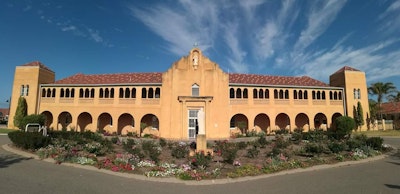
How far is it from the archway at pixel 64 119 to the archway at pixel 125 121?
6.47 metres

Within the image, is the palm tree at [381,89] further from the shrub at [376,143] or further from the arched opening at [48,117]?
the arched opening at [48,117]

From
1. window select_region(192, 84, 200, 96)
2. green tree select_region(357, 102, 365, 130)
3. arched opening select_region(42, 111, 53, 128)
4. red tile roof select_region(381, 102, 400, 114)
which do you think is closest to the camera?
window select_region(192, 84, 200, 96)

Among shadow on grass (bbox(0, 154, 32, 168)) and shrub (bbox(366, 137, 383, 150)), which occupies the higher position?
shrub (bbox(366, 137, 383, 150))

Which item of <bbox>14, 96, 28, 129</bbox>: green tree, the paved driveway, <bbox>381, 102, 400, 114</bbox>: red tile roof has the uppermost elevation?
<bbox>381, 102, 400, 114</bbox>: red tile roof

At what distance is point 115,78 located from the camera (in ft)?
103

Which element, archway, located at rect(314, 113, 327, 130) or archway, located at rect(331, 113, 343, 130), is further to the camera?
archway, located at rect(314, 113, 327, 130)

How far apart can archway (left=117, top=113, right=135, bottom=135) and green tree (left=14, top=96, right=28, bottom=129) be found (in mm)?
10970

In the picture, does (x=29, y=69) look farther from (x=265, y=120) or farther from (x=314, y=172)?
(x=314, y=172)

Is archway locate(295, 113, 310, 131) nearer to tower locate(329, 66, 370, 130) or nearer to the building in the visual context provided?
the building

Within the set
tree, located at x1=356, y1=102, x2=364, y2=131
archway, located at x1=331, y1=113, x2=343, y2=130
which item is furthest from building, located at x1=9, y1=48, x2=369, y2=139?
tree, located at x1=356, y1=102, x2=364, y2=131

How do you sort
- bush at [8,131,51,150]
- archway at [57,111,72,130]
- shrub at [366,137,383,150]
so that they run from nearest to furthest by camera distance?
bush at [8,131,51,150] < shrub at [366,137,383,150] < archway at [57,111,72,130]

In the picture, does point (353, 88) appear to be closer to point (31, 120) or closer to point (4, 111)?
point (31, 120)

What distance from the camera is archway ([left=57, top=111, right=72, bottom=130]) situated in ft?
100

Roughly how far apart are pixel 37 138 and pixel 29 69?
22.1 meters
